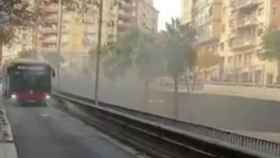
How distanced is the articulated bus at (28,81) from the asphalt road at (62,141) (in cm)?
1696

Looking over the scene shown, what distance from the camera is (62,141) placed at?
68.2ft

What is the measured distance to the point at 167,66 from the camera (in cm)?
3359

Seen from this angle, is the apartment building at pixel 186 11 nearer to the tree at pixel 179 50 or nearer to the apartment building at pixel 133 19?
the tree at pixel 179 50

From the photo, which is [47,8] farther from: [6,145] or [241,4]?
→ [6,145]

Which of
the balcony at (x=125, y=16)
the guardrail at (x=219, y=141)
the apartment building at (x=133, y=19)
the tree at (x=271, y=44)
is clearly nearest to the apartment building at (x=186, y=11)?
the apartment building at (x=133, y=19)

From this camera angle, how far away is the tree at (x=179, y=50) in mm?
32653

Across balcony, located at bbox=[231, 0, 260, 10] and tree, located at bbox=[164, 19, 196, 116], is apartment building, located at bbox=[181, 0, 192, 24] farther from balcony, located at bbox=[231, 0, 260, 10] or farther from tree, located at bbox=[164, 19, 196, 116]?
balcony, located at bbox=[231, 0, 260, 10]

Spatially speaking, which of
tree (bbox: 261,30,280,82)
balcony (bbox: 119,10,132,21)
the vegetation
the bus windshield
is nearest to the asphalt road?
the vegetation

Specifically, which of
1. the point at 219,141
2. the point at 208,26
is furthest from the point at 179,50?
the point at 219,141

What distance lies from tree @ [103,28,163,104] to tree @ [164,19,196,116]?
0.91 m

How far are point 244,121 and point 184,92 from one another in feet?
14.9

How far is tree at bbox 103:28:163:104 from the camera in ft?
117

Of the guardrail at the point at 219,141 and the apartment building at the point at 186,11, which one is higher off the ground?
the apartment building at the point at 186,11

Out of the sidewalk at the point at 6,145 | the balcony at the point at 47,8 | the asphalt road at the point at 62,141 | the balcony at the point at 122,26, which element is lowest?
the asphalt road at the point at 62,141
